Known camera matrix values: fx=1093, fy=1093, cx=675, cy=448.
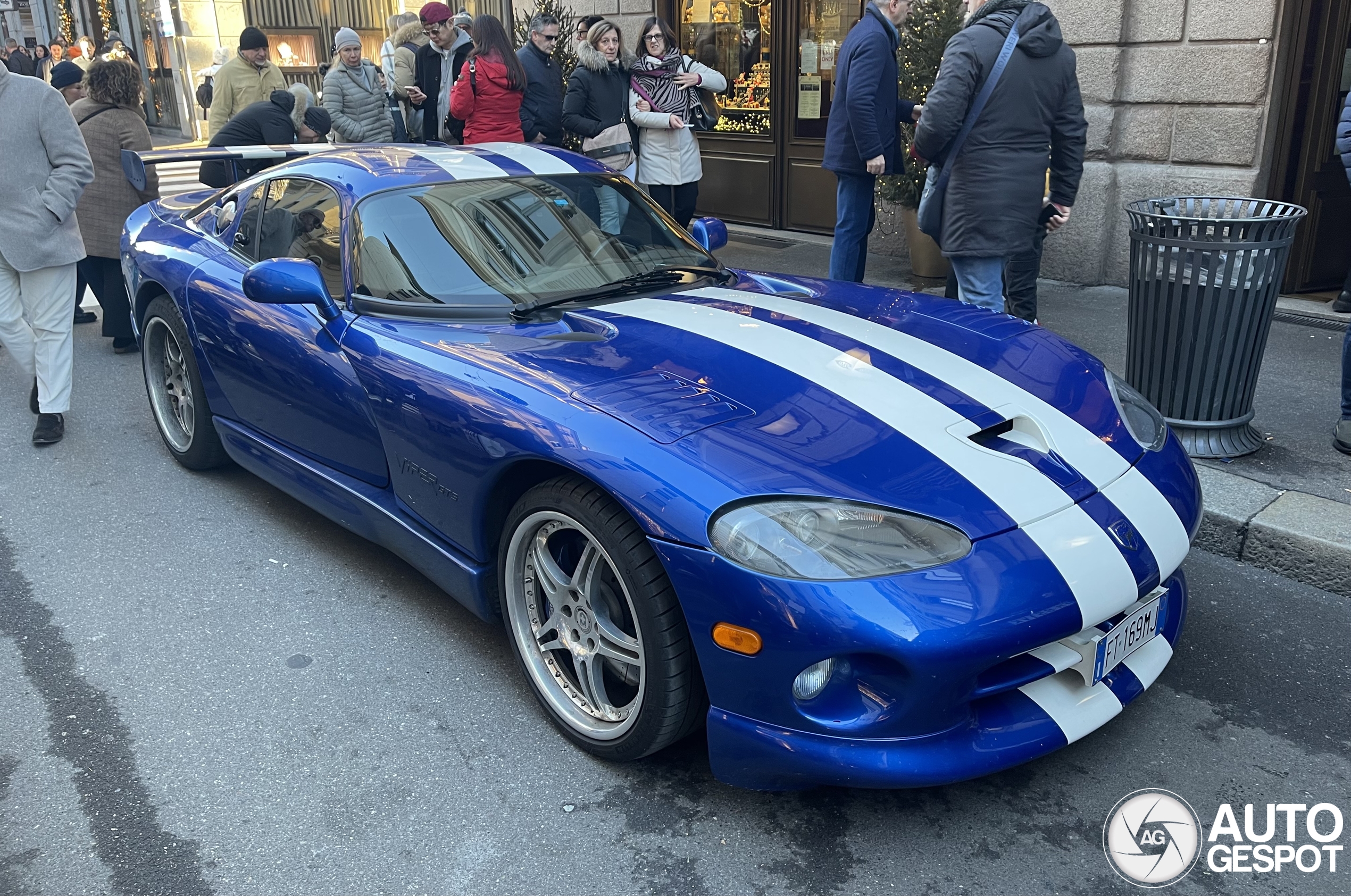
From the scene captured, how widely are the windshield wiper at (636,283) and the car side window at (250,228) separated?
1522 mm

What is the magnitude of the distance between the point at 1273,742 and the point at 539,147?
326cm

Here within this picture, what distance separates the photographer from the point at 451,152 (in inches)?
164

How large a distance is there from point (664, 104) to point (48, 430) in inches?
168

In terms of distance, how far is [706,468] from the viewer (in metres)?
2.38

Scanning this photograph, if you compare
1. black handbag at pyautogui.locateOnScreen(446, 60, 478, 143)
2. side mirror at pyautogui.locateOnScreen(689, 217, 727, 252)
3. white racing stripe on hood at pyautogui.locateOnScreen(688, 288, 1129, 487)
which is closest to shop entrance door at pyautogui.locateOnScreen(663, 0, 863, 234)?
black handbag at pyautogui.locateOnScreen(446, 60, 478, 143)

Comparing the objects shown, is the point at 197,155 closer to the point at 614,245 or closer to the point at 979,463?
the point at 614,245

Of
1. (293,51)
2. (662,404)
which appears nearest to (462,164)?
(662,404)

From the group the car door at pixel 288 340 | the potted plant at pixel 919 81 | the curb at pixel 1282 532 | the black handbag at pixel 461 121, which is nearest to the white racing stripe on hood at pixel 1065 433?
the curb at pixel 1282 532

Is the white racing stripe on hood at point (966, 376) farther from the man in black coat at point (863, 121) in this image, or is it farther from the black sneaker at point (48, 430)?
the black sneaker at point (48, 430)

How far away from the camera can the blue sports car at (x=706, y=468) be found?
2242 millimetres

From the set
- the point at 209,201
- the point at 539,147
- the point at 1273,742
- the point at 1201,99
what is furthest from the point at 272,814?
the point at 1201,99

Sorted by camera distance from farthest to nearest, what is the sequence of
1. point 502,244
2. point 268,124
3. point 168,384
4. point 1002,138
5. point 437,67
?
1. point 437,67
2. point 268,124
3. point 168,384
4. point 1002,138
5. point 502,244

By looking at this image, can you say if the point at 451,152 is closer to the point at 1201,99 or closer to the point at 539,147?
the point at 539,147

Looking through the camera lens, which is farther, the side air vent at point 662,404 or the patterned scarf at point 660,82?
the patterned scarf at point 660,82
